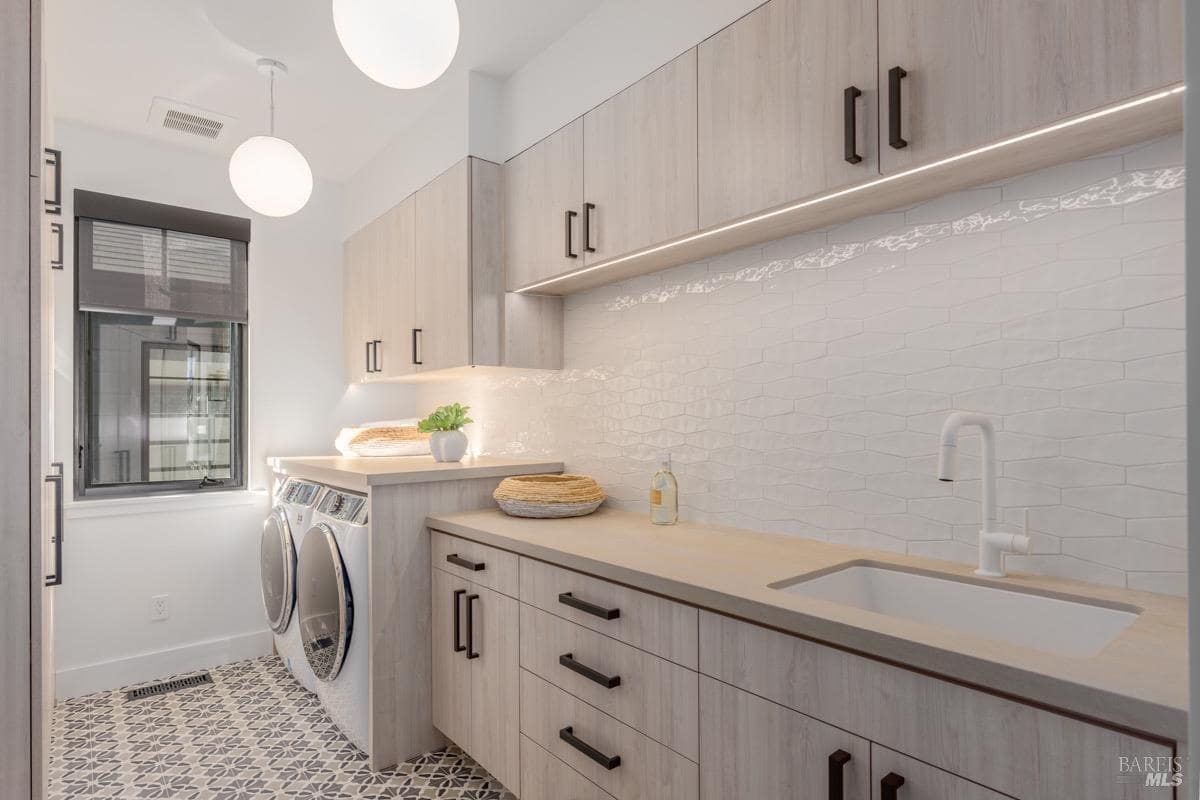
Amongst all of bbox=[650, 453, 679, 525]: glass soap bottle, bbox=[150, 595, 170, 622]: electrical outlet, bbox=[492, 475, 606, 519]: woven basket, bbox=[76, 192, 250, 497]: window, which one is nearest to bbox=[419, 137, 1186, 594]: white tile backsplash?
bbox=[650, 453, 679, 525]: glass soap bottle

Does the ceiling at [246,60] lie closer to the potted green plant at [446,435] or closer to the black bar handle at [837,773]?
the potted green plant at [446,435]

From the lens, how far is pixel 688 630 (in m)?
1.39

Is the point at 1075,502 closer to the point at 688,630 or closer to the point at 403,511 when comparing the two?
the point at 688,630

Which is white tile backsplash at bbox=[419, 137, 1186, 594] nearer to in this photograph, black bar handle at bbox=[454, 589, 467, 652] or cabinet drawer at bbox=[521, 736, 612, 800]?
black bar handle at bbox=[454, 589, 467, 652]

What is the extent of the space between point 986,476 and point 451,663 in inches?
67.2

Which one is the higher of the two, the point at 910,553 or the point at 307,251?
the point at 307,251

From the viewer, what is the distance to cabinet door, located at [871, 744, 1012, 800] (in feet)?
3.17

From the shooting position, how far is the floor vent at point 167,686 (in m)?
2.85

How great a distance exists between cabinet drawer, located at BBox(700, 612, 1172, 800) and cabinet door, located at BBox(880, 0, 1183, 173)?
3.23ft

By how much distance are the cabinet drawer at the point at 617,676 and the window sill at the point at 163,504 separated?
2121 mm

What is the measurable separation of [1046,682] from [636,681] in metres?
0.85

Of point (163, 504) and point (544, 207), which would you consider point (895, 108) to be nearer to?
point (544, 207)

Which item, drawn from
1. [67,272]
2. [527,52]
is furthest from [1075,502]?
[67,272]

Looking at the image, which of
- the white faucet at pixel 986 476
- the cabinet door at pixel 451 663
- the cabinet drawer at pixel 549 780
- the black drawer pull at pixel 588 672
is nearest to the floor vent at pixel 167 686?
the cabinet door at pixel 451 663
